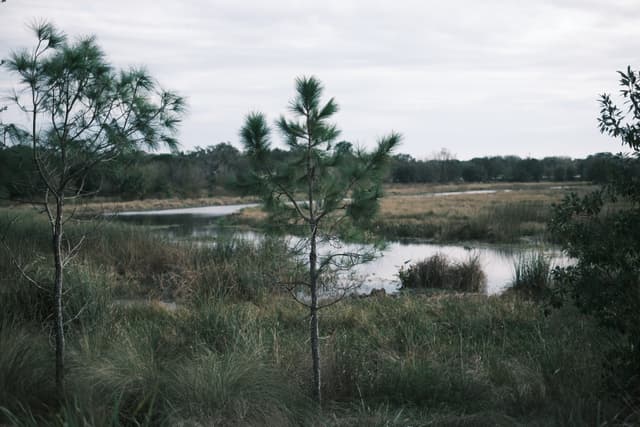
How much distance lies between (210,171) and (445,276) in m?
75.0

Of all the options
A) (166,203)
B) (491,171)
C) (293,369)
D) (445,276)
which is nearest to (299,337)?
(293,369)

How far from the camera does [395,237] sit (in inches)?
1007

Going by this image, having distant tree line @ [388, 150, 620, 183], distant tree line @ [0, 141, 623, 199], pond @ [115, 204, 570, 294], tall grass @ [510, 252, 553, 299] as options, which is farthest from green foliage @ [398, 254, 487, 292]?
distant tree line @ [388, 150, 620, 183]

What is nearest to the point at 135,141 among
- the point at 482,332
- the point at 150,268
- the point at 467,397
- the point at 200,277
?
the point at 467,397

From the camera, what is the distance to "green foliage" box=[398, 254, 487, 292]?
43.8ft

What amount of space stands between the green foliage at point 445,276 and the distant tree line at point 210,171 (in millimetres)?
3550

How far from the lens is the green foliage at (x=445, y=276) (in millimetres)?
13336

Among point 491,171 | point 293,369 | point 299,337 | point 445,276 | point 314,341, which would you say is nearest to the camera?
point 314,341

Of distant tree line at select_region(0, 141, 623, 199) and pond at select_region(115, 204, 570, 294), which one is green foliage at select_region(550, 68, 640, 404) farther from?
pond at select_region(115, 204, 570, 294)

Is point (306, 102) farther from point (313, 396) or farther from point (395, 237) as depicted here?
point (395, 237)

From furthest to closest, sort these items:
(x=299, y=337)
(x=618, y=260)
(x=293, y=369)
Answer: (x=299, y=337) → (x=293, y=369) → (x=618, y=260)

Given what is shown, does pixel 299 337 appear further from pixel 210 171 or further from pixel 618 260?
pixel 210 171

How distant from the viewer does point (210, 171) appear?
85.7m

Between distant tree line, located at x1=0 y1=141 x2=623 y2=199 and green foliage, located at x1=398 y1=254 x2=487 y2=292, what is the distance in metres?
3.55
